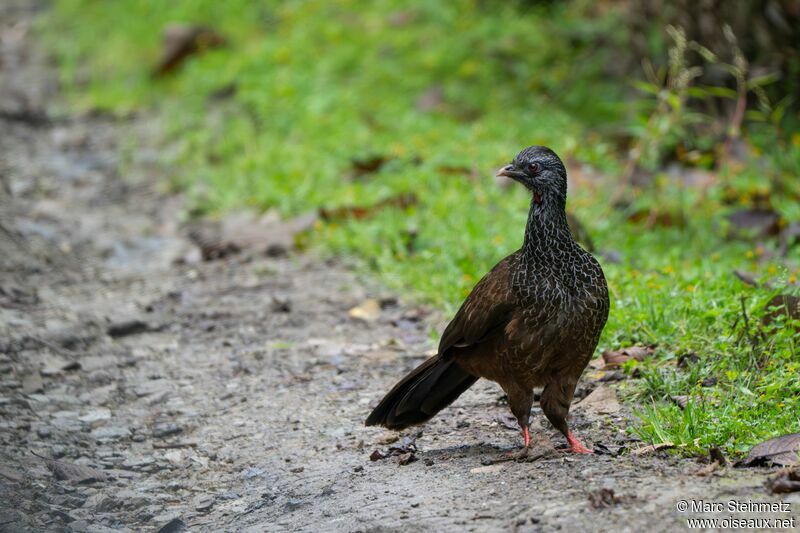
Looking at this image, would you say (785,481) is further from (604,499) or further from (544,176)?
(544,176)

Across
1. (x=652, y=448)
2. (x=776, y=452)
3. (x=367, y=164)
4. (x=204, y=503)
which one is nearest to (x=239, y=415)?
(x=204, y=503)

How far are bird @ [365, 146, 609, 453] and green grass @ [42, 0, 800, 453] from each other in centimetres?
42

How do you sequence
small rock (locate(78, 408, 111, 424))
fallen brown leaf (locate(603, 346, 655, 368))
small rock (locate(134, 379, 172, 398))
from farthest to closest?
small rock (locate(134, 379, 172, 398)) < small rock (locate(78, 408, 111, 424)) < fallen brown leaf (locate(603, 346, 655, 368))

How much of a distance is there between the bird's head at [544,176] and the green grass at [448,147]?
924 mm

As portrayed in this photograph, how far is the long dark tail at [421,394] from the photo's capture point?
4.55 meters

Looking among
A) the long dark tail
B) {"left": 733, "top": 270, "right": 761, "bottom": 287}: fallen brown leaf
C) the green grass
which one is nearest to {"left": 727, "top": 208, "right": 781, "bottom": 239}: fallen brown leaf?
the green grass

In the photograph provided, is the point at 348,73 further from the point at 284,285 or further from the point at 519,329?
the point at 519,329

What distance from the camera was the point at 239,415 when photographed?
5.20m

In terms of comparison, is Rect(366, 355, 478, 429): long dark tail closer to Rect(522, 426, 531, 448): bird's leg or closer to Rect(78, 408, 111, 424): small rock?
Rect(522, 426, 531, 448): bird's leg

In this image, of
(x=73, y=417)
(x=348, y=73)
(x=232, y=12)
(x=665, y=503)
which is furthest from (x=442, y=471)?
(x=232, y=12)

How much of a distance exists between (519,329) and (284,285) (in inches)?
118

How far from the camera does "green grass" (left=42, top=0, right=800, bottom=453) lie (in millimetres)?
4820

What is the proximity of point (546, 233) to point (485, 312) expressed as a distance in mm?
403

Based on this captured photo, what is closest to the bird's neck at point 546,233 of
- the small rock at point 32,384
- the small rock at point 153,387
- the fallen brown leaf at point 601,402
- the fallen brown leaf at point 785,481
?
the fallen brown leaf at point 601,402
